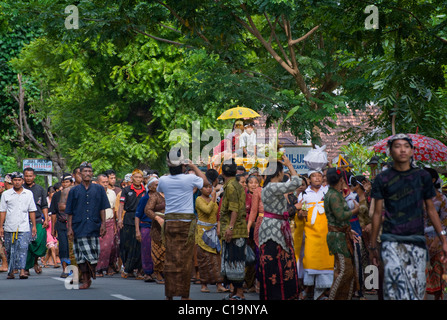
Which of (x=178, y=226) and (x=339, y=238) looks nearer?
(x=339, y=238)

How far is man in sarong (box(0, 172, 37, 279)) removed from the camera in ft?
52.2

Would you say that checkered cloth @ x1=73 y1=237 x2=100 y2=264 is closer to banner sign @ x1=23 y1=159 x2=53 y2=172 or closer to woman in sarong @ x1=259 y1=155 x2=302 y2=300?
woman in sarong @ x1=259 y1=155 x2=302 y2=300

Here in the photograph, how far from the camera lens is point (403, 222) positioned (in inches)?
316

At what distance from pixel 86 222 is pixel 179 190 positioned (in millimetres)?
2903

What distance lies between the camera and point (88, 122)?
31.9 meters

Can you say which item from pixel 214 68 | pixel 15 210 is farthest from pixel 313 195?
pixel 214 68

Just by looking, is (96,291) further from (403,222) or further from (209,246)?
(403,222)

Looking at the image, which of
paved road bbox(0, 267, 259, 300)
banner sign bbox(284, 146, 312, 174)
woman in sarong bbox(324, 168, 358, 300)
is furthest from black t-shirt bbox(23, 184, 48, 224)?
woman in sarong bbox(324, 168, 358, 300)

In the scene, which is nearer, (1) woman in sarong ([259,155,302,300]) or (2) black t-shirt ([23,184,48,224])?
(1) woman in sarong ([259,155,302,300])

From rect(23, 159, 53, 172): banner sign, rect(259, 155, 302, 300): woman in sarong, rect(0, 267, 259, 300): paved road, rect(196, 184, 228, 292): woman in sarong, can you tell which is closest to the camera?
rect(259, 155, 302, 300): woman in sarong

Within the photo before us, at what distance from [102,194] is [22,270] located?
3.45 metres

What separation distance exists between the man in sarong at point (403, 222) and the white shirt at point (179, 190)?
3475 millimetres

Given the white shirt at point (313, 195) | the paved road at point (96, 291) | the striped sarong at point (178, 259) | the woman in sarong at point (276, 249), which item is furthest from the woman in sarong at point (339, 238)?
the paved road at point (96, 291)

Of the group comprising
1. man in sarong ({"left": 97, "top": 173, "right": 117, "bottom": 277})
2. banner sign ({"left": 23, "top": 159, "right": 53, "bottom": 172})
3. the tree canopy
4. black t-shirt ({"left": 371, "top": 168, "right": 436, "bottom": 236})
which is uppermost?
the tree canopy
